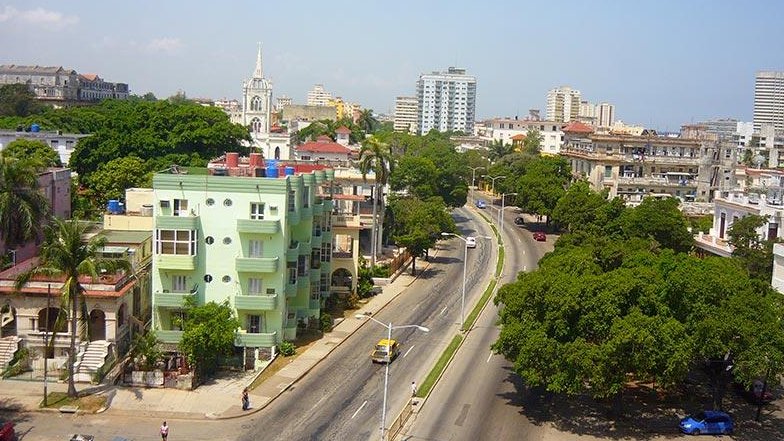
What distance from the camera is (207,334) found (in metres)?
43.1

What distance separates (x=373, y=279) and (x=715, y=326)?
34.0m

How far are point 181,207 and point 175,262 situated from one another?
3.10 m

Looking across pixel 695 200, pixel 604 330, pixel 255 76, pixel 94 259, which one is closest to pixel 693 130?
pixel 695 200

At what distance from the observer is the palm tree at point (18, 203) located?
145ft

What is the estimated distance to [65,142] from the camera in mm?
99938

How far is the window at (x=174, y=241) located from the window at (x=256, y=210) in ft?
10.9

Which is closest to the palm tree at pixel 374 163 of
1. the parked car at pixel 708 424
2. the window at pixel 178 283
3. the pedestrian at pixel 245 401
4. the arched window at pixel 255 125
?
the window at pixel 178 283

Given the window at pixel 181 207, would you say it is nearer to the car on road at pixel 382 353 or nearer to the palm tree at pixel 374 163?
the car on road at pixel 382 353

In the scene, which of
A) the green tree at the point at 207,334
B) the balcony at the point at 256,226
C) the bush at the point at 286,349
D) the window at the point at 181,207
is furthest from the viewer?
the bush at the point at 286,349

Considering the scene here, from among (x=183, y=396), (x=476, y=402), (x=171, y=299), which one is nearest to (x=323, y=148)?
(x=171, y=299)

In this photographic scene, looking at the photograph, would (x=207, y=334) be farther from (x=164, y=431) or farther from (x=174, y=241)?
(x=164, y=431)

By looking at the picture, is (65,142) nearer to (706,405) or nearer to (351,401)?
(351,401)

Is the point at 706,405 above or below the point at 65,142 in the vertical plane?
below

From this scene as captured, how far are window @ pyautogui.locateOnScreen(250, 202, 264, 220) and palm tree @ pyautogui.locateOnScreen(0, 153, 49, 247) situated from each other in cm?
1125
